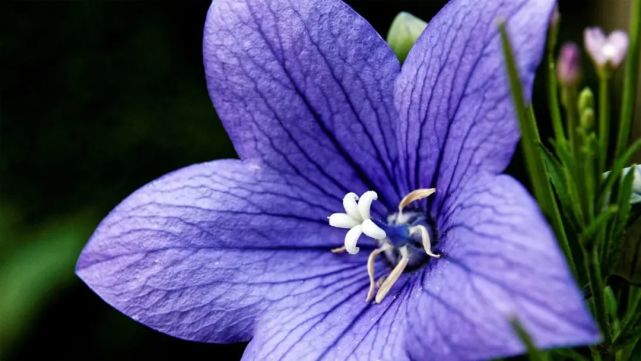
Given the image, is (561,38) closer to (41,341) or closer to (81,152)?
(81,152)

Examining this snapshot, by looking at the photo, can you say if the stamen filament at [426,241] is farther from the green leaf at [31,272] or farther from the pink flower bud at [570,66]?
the green leaf at [31,272]

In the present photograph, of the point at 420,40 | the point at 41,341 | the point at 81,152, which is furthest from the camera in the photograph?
the point at 81,152

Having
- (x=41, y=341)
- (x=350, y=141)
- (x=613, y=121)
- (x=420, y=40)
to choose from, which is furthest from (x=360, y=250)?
(x=613, y=121)

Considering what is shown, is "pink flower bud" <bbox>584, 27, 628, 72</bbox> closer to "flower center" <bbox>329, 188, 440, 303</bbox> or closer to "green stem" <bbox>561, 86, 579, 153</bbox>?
"green stem" <bbox>561, 86, 579, 153</bbox>

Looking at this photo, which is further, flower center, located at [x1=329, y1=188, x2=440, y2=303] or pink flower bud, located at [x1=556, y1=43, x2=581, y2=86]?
flower center, located at [x1=329, y1=188, x2=440, y2=303]

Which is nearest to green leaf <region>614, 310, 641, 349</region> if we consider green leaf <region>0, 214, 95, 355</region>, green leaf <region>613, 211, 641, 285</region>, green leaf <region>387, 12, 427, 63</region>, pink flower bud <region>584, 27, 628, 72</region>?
green leaf <region>613, 211, 641, 285</region>
